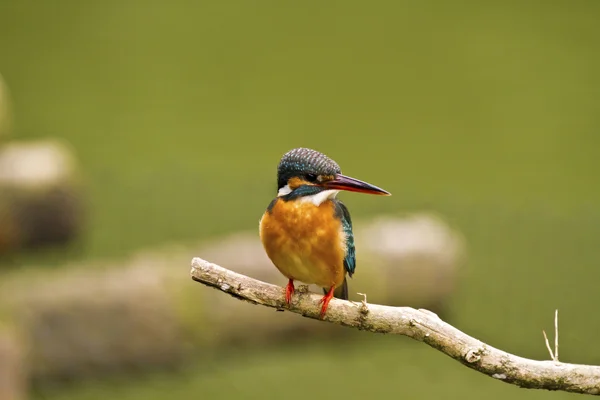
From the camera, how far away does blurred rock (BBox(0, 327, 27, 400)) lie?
247 cm

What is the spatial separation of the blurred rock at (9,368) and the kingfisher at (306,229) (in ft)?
4.52

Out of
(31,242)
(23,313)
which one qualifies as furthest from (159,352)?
(31,242)

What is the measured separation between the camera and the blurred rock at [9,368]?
8.09 feet

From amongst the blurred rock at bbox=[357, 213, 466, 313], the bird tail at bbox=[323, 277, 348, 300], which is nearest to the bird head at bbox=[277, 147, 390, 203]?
the bird tail at bbox=[323, 277, 348, 300]

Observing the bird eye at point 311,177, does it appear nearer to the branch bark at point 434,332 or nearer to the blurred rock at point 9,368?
the branch bark at point 434,332

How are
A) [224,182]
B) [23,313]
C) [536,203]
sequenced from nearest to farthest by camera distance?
[23,313] → [224,182] → [536,203]

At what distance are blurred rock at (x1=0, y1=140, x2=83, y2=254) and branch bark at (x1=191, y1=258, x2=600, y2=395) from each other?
93.9 inches

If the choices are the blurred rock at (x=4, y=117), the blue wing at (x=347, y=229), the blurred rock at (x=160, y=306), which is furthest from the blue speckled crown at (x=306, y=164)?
the blurred rock at (x=4, y=117)

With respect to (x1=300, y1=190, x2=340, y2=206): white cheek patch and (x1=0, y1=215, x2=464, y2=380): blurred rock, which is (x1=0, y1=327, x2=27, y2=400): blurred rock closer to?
(x1=0, y1=215, x2=464, y2=380): blurred rock

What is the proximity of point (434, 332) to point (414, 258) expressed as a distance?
6.77 ft

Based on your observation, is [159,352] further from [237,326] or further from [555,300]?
[555,300]

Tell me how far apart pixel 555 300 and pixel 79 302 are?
6.13 feet

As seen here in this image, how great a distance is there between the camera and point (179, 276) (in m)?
3.07

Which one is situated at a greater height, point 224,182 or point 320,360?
point 224,182
